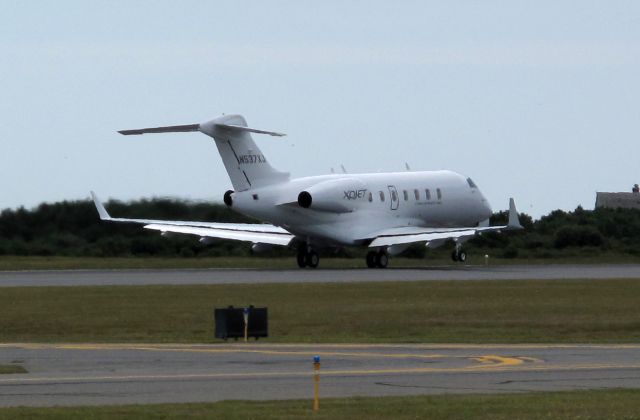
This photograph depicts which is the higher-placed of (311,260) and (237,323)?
(311,260)

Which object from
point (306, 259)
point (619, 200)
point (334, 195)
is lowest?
point (306, 259)

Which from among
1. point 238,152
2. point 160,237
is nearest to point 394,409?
point 238,152

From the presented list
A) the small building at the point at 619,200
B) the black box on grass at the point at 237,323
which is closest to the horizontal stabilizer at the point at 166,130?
the black box on grass at the point at 237,323

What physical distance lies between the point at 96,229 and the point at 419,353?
49831mm

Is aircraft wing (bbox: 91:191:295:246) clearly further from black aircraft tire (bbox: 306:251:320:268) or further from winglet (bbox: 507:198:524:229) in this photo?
winglet (bbox: 507:198:524:229)

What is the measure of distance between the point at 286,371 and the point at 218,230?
1760 inches

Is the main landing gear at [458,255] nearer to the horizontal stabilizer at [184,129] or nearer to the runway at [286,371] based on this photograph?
the horizontal stabilizer at [184,129]

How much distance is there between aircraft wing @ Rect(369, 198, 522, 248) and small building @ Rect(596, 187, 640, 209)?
128 ft

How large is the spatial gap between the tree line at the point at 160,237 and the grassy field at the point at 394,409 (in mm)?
53043

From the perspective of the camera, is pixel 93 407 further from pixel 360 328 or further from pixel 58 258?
pixel 58 258

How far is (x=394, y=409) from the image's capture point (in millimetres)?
19062

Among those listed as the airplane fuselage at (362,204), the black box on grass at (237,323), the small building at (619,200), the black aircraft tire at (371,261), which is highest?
the small building at (619,200)

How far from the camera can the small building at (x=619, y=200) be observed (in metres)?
105

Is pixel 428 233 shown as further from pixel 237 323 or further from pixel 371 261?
pixel 237 323
